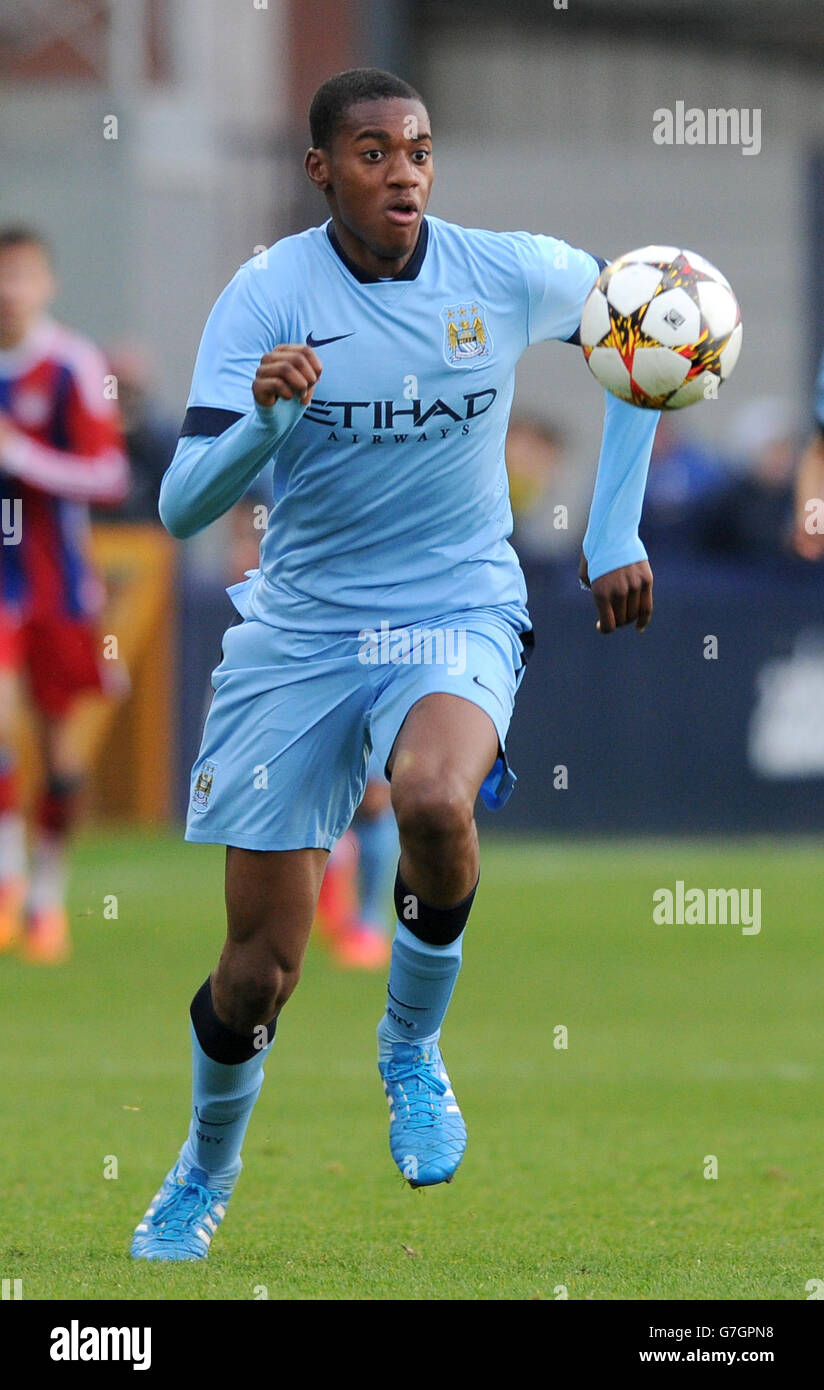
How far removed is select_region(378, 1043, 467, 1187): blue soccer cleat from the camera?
4.89 meters

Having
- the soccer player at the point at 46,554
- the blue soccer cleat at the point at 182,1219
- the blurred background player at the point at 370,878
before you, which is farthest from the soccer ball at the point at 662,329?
the soccer player at the point at 46,554

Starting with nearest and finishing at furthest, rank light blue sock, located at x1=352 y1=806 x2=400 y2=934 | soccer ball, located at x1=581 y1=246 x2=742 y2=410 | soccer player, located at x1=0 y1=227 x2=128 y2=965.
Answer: soccer ball, located at x1=581 y1=246 x2=742 y2=410 → light blue sock, located at x1=352 y1=806 x2=400 y2=934 → soccer player, located at x1=0 y1=227 x2=128 y2=965

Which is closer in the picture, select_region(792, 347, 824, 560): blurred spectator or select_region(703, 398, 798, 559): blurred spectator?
select_region(792, 347, 824, 560): blurred spectator

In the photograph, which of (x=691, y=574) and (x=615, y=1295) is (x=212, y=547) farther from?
(x=615, y=1295)

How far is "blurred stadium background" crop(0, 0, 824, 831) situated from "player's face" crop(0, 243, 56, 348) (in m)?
2.31

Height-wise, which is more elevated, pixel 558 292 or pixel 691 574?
pixel 558 292

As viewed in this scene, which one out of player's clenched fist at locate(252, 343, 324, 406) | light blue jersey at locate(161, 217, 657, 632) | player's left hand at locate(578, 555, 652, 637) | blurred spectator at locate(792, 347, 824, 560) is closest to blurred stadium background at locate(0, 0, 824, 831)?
blurred spectator at locate(792, 347, 824, 560)

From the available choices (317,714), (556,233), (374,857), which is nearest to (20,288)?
(374,857)

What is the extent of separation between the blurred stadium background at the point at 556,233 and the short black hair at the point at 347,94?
754 centimetres

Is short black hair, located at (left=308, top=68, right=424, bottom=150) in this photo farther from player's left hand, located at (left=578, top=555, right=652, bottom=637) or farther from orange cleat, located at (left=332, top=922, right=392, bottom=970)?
orange cleat, located at (left=332, top=922, right=392, bottom=970)

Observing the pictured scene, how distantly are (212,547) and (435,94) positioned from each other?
372 inches

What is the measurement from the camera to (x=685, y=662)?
13.8 meters

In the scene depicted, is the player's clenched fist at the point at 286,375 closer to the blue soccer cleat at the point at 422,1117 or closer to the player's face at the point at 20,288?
the blue soccer cleat at the point at 422,1117

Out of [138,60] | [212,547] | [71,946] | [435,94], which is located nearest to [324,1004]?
[71,946]
